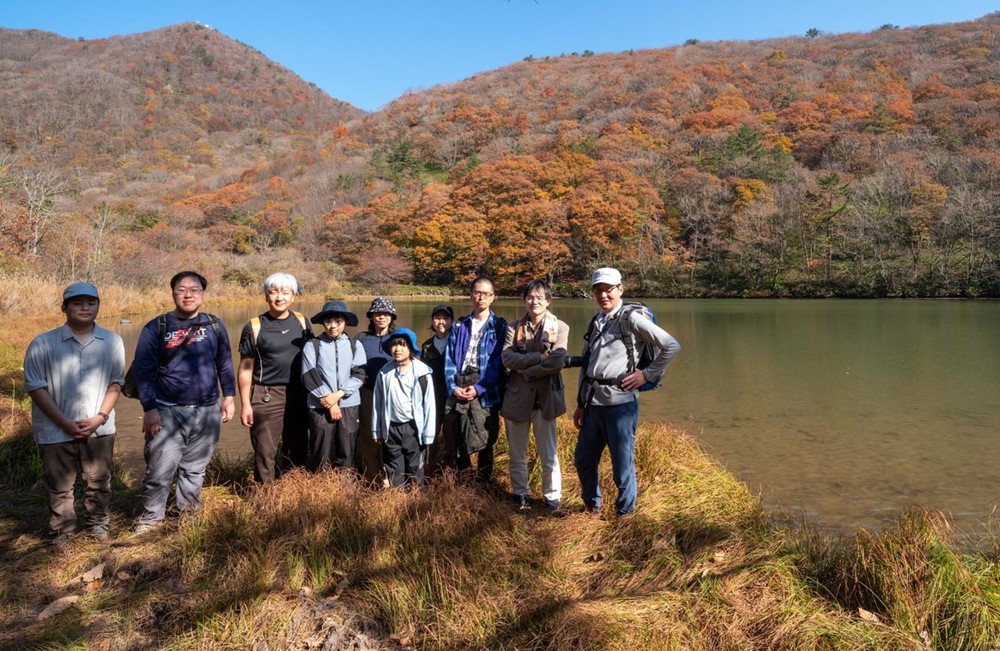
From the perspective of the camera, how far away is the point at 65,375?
2.88 metres

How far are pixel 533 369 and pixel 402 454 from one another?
103cm

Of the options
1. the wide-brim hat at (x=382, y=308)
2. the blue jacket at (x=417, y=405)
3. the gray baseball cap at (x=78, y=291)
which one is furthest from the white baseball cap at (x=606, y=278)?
the gray baseball cap at (x=78, y=291)

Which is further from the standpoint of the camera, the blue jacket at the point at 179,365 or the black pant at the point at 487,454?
the black pant at the point at 487,454

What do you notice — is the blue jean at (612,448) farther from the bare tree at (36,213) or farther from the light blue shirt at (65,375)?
the bare tree at (36,213)

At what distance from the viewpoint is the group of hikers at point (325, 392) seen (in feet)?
9.64

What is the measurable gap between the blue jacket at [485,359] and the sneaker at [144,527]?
1727 millimetres

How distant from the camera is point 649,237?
41.5 meters

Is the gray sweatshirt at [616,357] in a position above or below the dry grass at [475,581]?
above

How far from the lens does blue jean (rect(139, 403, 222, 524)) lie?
10.0 feet

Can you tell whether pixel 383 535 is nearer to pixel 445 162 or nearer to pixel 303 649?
pixel 303 649

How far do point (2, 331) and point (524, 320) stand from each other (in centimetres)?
1211

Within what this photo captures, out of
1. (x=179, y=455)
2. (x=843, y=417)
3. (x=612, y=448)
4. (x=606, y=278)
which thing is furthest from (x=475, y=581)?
(x=843, y=417)

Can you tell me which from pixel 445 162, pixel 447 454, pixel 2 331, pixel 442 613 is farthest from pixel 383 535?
pixel 445 162

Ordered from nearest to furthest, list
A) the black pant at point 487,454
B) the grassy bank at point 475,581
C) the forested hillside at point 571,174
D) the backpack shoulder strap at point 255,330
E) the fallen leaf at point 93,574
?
the grassy bank at point 475,581 → the fallen leaf at point 93,574 → the backpack shoulder strap at point 255,330 → the black pant at point 487,454 → the forested hillside at point 571,174
